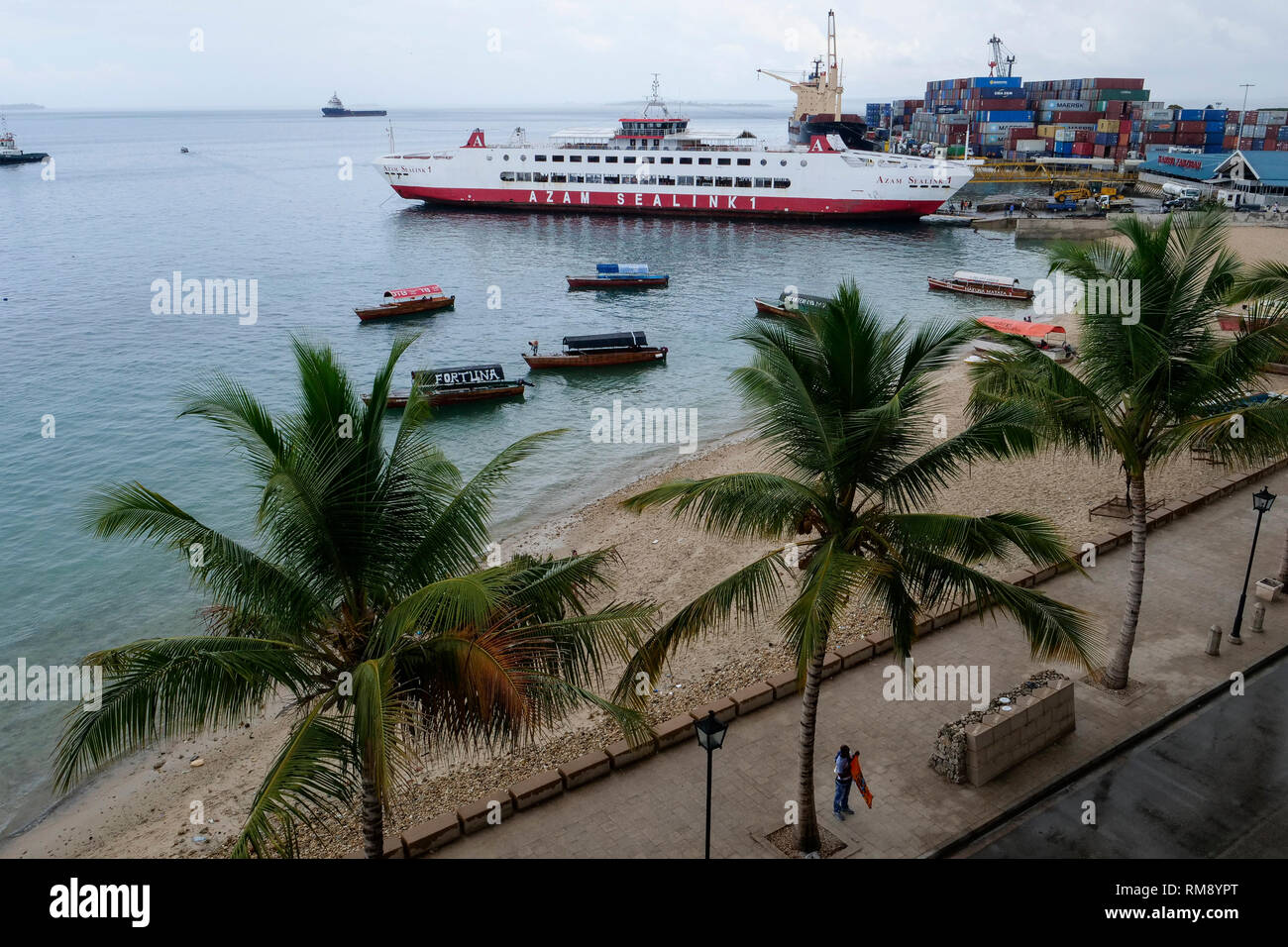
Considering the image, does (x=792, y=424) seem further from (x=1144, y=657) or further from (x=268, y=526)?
(x=1144, y=657)

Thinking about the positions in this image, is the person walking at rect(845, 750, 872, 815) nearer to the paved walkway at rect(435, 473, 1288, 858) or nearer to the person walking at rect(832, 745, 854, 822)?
the person walking at rect(832, 745, 854, 822)

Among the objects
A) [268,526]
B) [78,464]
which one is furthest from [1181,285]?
[78,464]

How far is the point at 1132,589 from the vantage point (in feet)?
43.1

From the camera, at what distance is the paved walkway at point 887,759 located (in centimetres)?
1121

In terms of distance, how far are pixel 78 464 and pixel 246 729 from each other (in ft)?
64.9

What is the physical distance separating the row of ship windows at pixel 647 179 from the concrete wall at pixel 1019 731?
72.0m

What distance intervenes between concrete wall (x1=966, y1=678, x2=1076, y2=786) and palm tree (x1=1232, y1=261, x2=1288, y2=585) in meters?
5.47

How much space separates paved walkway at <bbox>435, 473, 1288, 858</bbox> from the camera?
36.8 feet

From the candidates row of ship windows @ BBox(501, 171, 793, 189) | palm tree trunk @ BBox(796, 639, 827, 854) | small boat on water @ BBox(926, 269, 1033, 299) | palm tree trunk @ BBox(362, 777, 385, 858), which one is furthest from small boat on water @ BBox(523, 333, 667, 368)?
row of ship windows @ BBox(501, 171, 793, 189)

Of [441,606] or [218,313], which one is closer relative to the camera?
[441,606]

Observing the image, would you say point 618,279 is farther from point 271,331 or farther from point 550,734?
point 550,734

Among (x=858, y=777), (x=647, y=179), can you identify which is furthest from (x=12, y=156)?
(x=858, y=777)

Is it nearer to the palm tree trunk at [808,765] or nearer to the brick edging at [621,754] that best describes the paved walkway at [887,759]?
the brick edging at [621,754]

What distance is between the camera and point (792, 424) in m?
9.70
